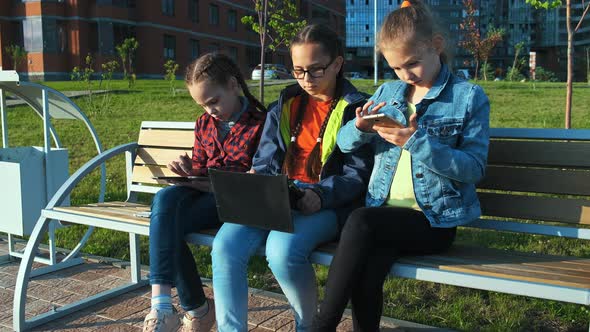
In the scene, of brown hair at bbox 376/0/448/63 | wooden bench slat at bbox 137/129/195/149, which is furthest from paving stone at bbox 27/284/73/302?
brown hair at bbox 376/0/448/63

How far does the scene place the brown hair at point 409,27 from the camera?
225 centimetres

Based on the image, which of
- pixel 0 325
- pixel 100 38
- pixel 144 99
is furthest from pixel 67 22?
pixel 0 325

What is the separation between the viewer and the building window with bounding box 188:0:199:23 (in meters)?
38.1

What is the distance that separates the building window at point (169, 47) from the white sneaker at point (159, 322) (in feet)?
114

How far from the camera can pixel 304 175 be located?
2668mm

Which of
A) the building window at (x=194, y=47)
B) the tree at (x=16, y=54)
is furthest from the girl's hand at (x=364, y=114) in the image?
the building window at (x=194, y=47)

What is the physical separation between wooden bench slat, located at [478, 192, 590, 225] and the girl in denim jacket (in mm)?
348

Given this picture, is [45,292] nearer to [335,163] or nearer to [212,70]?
[212,70]

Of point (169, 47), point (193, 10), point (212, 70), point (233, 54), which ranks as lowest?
point (212, 70)

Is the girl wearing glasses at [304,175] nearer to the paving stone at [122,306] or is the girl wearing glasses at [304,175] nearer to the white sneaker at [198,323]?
the white sneaker at [198,323]

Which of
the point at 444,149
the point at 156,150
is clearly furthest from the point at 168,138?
the point at 444,149

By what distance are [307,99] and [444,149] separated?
33.7 inches

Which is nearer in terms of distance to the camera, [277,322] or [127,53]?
[277,322]

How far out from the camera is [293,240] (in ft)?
7.36
